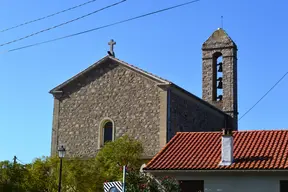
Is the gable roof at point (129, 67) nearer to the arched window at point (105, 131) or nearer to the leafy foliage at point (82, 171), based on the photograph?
the arched window at point (105, 131)

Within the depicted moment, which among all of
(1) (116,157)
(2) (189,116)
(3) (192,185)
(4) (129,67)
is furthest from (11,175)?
(3) (192,185)

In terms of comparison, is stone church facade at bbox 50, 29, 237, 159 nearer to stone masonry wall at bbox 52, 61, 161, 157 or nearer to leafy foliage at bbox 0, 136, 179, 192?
stone masonry wall at bbox 52, 61, 161, 157

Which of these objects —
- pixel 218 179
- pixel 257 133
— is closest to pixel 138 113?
pixel 257 133

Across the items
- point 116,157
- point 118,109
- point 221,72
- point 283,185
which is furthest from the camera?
point 221,72

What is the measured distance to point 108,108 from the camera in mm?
32062

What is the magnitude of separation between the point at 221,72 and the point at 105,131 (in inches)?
401

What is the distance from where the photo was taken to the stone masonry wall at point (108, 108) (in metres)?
30.8

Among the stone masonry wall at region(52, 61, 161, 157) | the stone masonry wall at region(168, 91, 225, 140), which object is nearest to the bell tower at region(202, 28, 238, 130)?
the stone masonry wall at region(168, 91, 225, 140)

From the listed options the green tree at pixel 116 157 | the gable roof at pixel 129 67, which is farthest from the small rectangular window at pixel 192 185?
the gable roof at pixel 129 67

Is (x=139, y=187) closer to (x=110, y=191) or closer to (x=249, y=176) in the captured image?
(x=249, y=176)

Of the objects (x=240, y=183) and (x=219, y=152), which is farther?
(x=219, y=152)

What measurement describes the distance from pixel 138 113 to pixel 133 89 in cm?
130

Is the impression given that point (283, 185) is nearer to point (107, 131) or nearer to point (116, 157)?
point (116, 157)

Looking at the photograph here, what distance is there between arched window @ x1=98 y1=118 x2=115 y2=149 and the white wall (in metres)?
9.78
